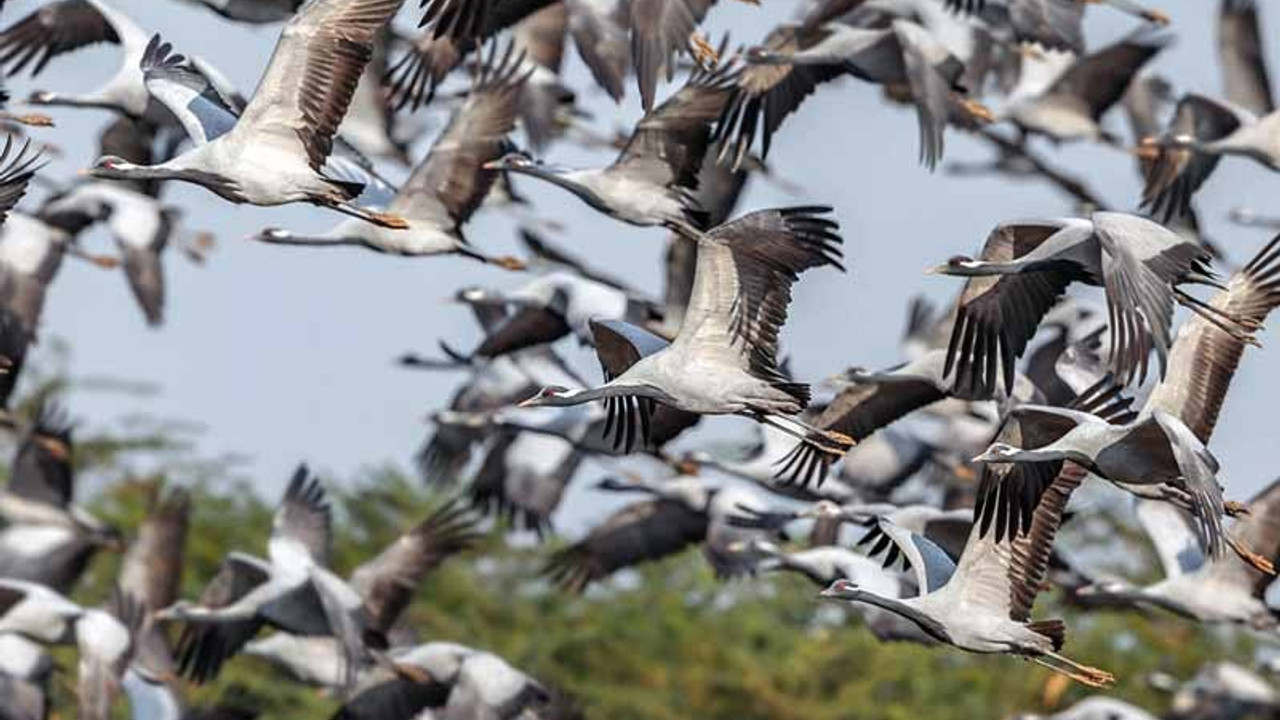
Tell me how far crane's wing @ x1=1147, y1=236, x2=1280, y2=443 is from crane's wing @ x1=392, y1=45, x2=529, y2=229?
3.17m

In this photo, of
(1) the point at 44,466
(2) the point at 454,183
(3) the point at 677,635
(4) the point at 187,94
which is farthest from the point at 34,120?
(3) the point at 677,635

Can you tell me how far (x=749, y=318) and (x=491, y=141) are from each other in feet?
10.1

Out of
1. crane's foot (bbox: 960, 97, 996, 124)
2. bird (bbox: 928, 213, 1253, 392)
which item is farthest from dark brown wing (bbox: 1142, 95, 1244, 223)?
bird (bbox: 928, 213, 1253, 392)

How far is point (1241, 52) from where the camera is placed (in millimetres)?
15117

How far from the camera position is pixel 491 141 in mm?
12734

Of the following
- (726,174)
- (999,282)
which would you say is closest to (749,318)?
(999,282)

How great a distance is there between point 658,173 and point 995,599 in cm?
251

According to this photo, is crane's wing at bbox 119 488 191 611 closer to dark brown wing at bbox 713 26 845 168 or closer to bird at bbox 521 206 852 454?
dark brown wing at bbox 713 26 845 168

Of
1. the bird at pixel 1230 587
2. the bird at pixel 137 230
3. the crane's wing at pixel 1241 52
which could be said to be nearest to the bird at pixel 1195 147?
the crane's wing at pixel 1241 52

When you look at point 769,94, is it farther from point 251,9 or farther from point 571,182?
point 251,9

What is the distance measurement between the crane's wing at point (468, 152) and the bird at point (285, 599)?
5.54ft

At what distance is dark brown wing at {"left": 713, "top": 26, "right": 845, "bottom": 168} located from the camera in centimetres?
1219

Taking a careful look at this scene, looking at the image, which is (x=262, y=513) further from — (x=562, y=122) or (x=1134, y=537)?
(x=562, y=122)

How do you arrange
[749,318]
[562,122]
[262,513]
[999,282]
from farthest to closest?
[262,513]
[562,122]
[999,282]
[749,318]
